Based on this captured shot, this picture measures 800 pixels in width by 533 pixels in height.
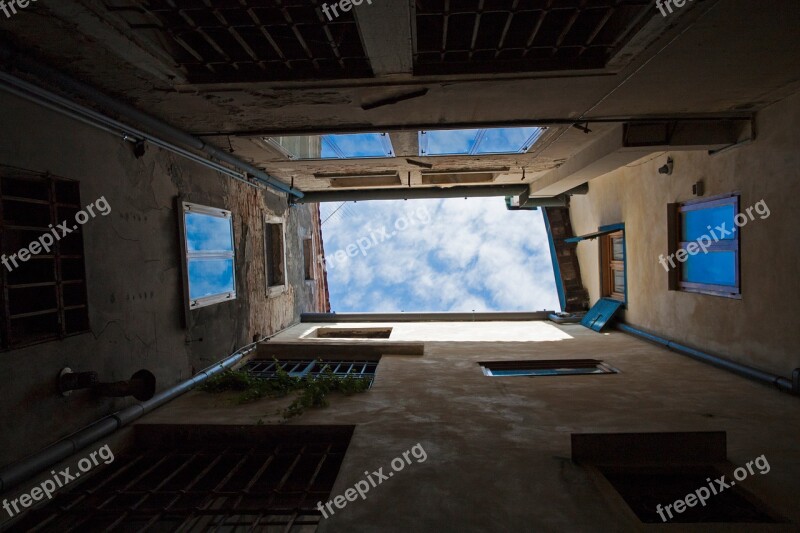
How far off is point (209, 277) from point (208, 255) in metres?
0.32

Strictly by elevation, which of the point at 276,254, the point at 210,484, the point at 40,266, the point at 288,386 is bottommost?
the point at 210,484

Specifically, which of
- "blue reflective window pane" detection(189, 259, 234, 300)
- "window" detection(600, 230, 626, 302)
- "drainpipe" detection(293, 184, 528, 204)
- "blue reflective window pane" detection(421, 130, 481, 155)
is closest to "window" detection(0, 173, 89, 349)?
"blue reflective window pane" detection(189, 259, 234, 300)

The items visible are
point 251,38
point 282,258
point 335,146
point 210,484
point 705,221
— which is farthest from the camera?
point 282,258

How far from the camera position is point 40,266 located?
366 centimetres

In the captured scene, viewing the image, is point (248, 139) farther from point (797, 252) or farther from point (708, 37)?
point (797, 252)

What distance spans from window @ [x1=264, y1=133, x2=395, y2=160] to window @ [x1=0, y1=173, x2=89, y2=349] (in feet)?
9.96

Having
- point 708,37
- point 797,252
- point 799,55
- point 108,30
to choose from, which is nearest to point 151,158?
point 108,30

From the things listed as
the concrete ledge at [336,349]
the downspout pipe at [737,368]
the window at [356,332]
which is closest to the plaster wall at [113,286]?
the concrete ledge at [336,349]

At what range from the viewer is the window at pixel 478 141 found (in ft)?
20.9

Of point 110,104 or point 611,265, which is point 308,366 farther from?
point 611,265

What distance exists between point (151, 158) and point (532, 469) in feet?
17.0

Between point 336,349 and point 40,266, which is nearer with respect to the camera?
point 40,266

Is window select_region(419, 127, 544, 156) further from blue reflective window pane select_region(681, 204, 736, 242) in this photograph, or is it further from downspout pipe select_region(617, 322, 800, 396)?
downspout pipe select_region(617, 322, 800, 396)

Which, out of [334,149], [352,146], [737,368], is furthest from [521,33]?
[737,368]
